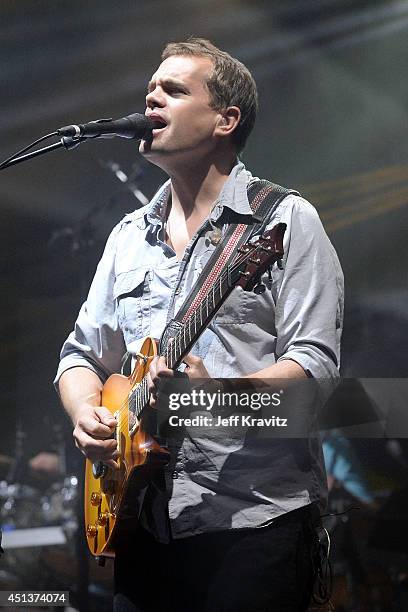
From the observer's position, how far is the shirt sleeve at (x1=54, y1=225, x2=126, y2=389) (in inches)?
87.5

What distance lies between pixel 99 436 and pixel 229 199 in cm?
63

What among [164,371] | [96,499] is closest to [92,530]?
[96,499]

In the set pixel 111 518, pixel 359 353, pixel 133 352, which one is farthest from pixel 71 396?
pixel 359 353

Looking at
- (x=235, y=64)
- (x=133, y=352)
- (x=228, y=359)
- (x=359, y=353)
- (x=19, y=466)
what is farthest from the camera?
(x=19, y=466)

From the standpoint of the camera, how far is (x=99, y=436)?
1969mm

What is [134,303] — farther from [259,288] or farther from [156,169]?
[156,169]

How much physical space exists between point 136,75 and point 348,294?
1059 millimetres

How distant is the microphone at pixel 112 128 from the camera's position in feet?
6.71

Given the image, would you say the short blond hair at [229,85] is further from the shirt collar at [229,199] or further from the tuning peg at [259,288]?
the tuning peg at [259,288]

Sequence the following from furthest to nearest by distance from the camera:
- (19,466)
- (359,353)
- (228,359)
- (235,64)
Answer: (19,466), (359,353), (235,64), (228,359)

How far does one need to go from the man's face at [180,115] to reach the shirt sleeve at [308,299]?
0.34 metres

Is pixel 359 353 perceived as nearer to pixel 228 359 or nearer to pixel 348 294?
pixel 348 294

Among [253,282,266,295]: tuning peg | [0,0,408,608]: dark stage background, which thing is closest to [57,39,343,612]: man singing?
[253,282,266,295]: tuning peg

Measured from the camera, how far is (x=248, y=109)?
2.28 m
